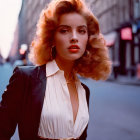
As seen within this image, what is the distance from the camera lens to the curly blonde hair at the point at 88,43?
1.34 metres

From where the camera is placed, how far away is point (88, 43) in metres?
1.52

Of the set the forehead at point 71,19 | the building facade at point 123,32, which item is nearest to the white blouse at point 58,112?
the forehead at point 71,19

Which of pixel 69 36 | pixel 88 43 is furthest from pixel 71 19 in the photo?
pixel 88 43

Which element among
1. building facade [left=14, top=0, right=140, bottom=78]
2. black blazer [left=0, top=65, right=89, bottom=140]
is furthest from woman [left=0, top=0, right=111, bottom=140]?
building facade [left=14, top=0, right=140, bottom=78]

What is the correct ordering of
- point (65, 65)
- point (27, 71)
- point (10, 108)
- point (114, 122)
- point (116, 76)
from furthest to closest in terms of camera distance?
1. point (116, 76)
2. point (114, 122)
3. point (65, 65)
4. point (27, 71)
5. point (10, 108)

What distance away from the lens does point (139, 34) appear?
17781mm

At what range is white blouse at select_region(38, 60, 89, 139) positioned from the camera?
1194 mm

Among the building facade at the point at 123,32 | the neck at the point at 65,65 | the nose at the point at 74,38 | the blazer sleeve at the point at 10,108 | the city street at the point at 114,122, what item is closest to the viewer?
the blazer sleeve at the point at 10,108

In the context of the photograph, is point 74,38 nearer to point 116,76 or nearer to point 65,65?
point 65,65

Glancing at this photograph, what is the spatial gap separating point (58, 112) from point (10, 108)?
238 millimetres

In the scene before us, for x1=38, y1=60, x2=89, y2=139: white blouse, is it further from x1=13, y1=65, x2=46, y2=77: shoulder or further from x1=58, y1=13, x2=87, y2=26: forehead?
x1=58, y1=13, x2=87, y2=26: forehead

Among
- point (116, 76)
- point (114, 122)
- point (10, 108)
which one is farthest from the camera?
point (116, 76)

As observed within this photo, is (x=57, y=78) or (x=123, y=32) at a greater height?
(x=123, y=32)

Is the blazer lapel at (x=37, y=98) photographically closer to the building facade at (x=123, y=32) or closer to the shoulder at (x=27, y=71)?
the shoulder at (x=27, y=71)
